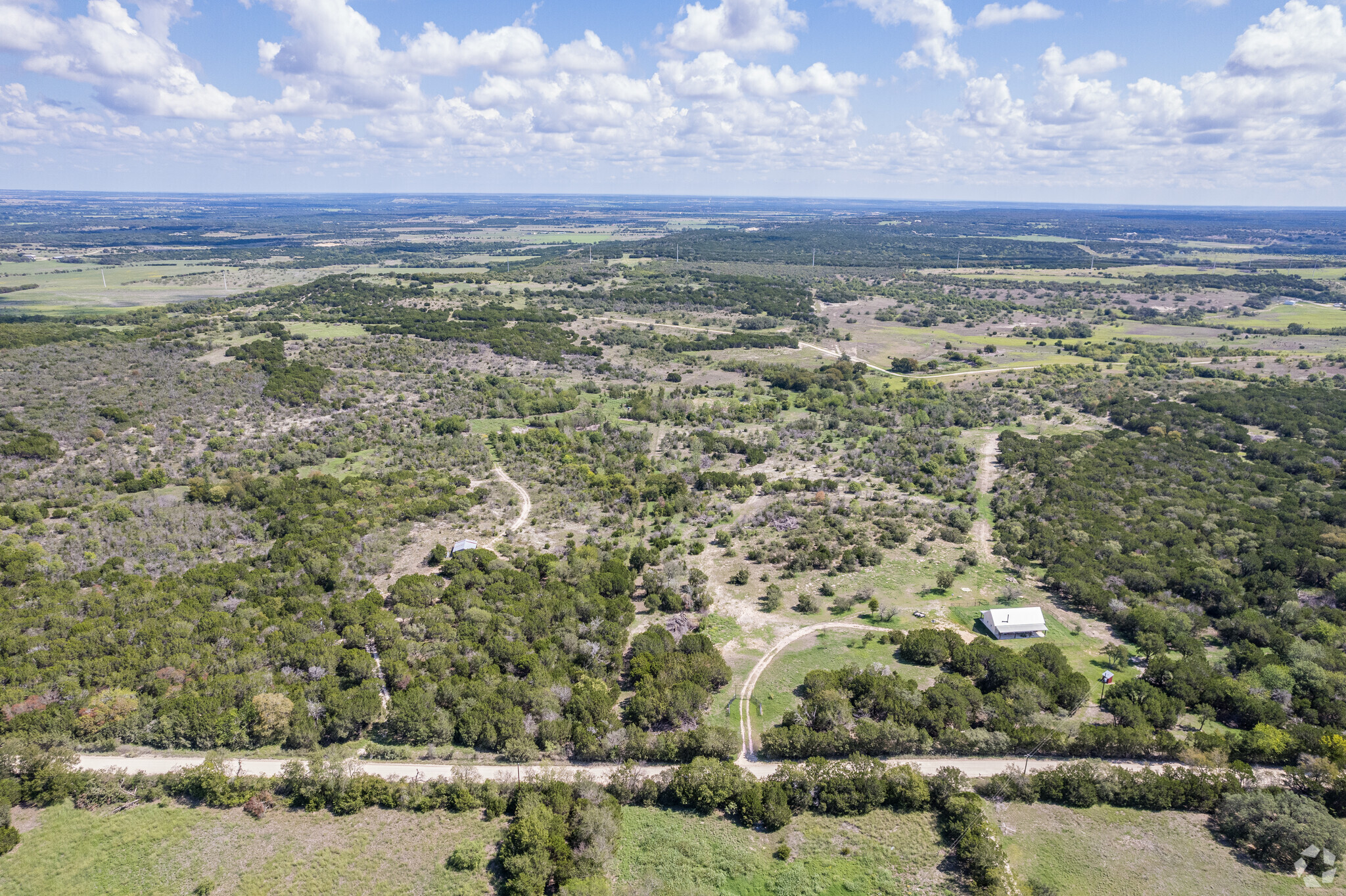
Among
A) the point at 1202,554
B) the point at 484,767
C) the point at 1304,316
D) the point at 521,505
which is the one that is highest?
the point at 1304,316

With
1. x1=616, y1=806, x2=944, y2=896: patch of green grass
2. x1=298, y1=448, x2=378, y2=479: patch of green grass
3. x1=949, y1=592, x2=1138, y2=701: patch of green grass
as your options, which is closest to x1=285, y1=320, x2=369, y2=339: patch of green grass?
x1=298, y1=448, x2=378, y2=479: patch of green grass

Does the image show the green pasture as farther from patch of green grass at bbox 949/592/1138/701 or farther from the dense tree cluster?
patch of green grass at bbox 949/592/1138/701

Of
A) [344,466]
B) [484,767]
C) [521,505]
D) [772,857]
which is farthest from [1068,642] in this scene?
[344,466]

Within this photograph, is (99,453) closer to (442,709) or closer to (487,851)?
(442,709)

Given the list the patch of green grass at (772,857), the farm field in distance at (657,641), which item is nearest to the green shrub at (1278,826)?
the farm field in distance at (657,641)

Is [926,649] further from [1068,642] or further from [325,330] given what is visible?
[325,330]

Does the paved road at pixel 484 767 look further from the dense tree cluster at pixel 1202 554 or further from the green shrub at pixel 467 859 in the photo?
the dense tree cluster at pixel 1202 554
